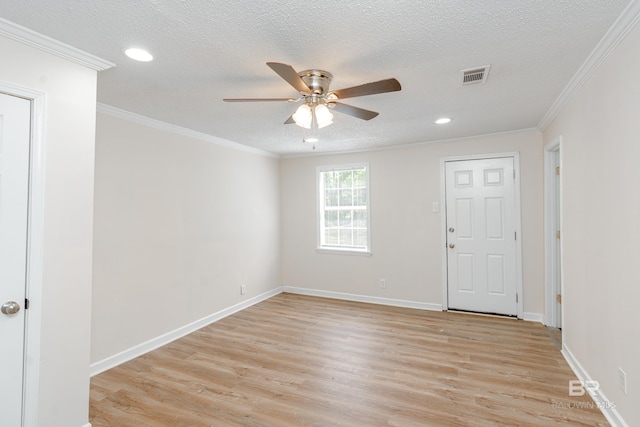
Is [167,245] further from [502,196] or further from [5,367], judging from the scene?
[502,196]

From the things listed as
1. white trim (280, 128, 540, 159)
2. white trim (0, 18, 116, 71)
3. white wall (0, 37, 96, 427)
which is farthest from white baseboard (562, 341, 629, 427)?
white trim (0, 18, 116, 71)

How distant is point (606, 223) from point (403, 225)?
2797mm

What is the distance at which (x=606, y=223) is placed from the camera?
207 centimetres

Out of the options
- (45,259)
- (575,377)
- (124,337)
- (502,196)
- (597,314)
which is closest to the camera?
(45,259)

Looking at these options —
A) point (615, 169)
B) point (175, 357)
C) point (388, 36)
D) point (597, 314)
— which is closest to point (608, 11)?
point (615, 169)

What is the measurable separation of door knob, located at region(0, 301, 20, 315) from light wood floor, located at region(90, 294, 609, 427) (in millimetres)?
1025

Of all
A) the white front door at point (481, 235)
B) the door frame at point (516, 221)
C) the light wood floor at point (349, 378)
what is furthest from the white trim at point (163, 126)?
the white front door at point (481, 235)

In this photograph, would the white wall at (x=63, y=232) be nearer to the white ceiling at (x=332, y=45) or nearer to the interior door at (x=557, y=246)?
the white ceiling at (x=332, y=45)

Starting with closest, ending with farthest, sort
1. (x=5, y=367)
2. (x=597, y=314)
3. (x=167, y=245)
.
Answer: (x=5, y=367)
(x=597, y=314)
(x=167, y=245)

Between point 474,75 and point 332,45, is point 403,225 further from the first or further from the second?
point 332,45

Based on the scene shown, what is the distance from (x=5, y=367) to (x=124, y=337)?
4.77 ft

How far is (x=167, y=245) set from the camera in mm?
3568

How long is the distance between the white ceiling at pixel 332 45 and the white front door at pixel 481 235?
1300 mm

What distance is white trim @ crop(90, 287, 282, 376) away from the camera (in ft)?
9.52
